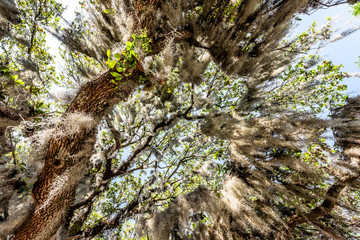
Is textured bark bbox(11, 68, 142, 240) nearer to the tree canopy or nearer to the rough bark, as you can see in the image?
the tree canopy

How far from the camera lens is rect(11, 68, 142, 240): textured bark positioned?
1670 mm

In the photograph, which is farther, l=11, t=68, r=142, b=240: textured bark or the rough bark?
the rough bark

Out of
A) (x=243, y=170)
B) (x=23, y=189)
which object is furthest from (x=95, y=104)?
(x=243, y=170)

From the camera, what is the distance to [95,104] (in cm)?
179

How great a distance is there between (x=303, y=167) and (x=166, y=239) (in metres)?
2.57

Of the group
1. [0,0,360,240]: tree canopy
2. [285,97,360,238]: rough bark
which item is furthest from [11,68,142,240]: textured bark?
[285,97,360,238]: rough bark

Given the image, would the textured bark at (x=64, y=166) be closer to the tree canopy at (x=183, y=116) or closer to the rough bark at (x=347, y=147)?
the tree canopy at (x=183, y=116)

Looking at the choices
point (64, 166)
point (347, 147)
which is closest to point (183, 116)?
point (64, 166)

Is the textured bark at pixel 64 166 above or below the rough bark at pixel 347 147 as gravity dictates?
above

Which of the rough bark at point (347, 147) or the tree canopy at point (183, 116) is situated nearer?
the tree canopy at point (183, 116)

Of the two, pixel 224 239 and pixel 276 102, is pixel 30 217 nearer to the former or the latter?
pixel 224 239

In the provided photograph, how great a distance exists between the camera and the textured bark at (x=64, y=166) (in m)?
1.67

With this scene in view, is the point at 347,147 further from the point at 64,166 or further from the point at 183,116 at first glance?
the point at 64,166

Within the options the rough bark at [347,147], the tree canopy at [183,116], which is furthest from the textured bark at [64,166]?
the rough bark at [347,147]
